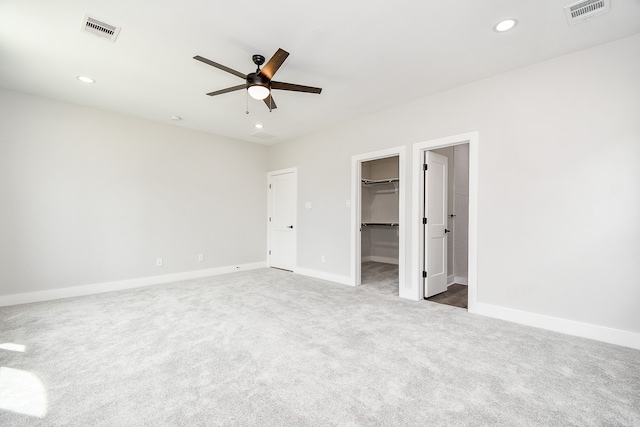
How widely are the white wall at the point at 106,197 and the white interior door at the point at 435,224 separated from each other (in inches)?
152

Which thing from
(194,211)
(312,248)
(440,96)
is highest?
(440,96)

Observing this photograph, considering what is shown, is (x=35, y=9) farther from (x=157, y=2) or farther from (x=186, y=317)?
(x=186, y=317)

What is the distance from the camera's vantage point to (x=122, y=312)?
10.9 ft

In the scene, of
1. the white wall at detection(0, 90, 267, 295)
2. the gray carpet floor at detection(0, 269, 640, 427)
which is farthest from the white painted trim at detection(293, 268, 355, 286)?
the white wall at detection(0, 90, 267, 295)

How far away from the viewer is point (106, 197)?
14.2 ft

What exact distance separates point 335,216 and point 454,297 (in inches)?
90.0

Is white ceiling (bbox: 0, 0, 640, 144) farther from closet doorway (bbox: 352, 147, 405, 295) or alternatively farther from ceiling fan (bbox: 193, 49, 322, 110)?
closet doorway (bbox: 352, 147, 405, 295)

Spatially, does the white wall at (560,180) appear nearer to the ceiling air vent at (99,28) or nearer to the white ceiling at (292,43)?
the white ceiling at (292,43)

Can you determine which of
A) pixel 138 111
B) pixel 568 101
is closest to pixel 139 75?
pixel 138 111

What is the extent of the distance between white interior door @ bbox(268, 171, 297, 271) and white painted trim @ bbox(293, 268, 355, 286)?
0.31 metres

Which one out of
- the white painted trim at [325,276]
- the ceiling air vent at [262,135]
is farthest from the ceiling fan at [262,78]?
the white painted trim at [325,276]

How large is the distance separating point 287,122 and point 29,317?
4.29 meters

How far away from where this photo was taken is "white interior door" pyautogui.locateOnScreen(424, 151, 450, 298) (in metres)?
3.89

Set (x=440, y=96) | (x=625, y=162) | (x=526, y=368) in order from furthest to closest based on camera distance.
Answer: (x=440, y=96)
(x=625, y=162)
(x=526, y=368)
